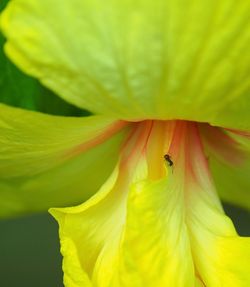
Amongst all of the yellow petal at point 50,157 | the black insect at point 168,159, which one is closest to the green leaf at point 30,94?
the yellow petal at point 50,157

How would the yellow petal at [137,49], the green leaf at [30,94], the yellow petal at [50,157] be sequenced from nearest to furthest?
the yellow petal at [137,49], the yellow petal at [50,157], the green leaf at [30,94]

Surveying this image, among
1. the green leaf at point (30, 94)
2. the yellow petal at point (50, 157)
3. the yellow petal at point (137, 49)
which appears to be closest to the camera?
the yellow petal at point (137, 49)

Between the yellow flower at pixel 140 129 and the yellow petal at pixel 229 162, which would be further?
the yellow petal at pixel 229 162

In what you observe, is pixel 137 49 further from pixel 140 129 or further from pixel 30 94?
pixel 30 94

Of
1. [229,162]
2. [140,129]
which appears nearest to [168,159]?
[140,129]

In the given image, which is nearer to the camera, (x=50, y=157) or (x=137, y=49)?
(x=137, y=49)

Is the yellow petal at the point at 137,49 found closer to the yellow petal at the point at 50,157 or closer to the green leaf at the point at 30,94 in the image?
the yellow petal at the point at 50,157

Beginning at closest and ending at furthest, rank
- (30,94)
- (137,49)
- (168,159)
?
(137,49)
(168,159)
(30,94)

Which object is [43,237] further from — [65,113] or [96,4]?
[96,4]

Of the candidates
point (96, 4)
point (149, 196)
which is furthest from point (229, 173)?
point (96, 4)
